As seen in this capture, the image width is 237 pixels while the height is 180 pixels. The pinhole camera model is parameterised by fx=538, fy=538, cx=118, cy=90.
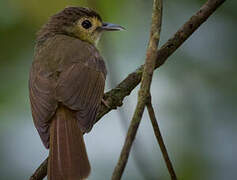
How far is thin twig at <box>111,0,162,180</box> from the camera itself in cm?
238

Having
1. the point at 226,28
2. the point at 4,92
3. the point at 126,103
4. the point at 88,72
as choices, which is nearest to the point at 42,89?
the point at 88,72

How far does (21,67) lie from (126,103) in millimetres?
1481

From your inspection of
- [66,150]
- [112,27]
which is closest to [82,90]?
[66,150]

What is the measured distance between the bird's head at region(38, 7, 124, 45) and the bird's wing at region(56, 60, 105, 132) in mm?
757

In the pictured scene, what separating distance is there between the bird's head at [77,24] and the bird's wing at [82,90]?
0.76 metres

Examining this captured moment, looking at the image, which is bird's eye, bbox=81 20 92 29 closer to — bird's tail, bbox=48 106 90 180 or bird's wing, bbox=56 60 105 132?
bird's wing, bbox=56 60 105 132

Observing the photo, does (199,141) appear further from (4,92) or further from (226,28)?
(4,92)

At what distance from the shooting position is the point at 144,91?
2.71m

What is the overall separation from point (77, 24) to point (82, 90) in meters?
1.28

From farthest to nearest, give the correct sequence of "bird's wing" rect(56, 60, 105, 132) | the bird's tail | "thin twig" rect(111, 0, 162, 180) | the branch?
"bird's wing" rect(56, 60, 105, 132) < the branch < the bird's tail < "thin twig" rect(111, 0, 162, 180)

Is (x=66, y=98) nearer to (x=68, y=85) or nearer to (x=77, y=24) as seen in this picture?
(x=68, y=85)

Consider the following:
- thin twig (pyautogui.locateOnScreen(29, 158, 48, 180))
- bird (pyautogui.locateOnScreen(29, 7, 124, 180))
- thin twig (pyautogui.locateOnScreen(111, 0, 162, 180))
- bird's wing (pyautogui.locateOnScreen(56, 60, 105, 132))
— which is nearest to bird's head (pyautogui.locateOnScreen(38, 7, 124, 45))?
bird (pyautogui.locateOnScreen(29, 7, 124, 180))

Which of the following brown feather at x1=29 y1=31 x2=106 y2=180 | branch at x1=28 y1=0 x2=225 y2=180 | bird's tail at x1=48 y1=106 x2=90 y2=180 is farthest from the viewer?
branch at x1=28 y1=0 x2=225 y2=180

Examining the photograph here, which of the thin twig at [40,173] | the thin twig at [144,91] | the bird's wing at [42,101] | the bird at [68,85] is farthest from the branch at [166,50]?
the thin twig at [144,91]
